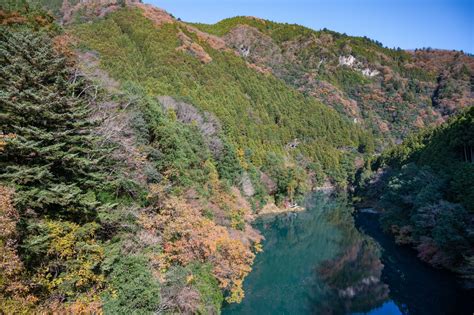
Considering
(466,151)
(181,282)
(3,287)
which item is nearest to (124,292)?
(181,282)

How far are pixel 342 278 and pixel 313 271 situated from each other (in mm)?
3281

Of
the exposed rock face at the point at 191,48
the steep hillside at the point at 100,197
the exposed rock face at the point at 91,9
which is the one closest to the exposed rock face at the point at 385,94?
the exposed rock face at the point at 191,48

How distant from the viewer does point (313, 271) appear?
39438 millimetres

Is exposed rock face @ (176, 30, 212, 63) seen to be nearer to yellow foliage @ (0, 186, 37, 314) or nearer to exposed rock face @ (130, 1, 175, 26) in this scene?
exposed rock face @ (130, 1, 175, 26)

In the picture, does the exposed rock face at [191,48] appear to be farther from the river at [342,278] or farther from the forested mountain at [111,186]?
the river at [342,278]

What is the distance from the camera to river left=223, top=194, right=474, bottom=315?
1202 inches

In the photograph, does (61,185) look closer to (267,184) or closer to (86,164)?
(86,164)

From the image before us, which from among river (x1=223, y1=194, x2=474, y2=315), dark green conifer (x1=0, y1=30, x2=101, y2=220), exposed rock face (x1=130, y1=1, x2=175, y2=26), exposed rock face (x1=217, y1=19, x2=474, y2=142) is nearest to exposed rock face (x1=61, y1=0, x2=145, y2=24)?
exposed rock face (x1=130, y1=1, x2=175, y2=26)

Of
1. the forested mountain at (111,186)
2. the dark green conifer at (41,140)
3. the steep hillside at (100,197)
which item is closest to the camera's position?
the steep hillside at (100,197)

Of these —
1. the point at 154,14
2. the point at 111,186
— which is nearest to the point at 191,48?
the point at 154,14

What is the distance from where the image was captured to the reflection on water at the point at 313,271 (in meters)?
31.1

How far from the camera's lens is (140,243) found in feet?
64.7

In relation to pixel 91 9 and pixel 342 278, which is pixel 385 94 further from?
pixel 342 278

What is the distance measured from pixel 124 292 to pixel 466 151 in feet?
147
